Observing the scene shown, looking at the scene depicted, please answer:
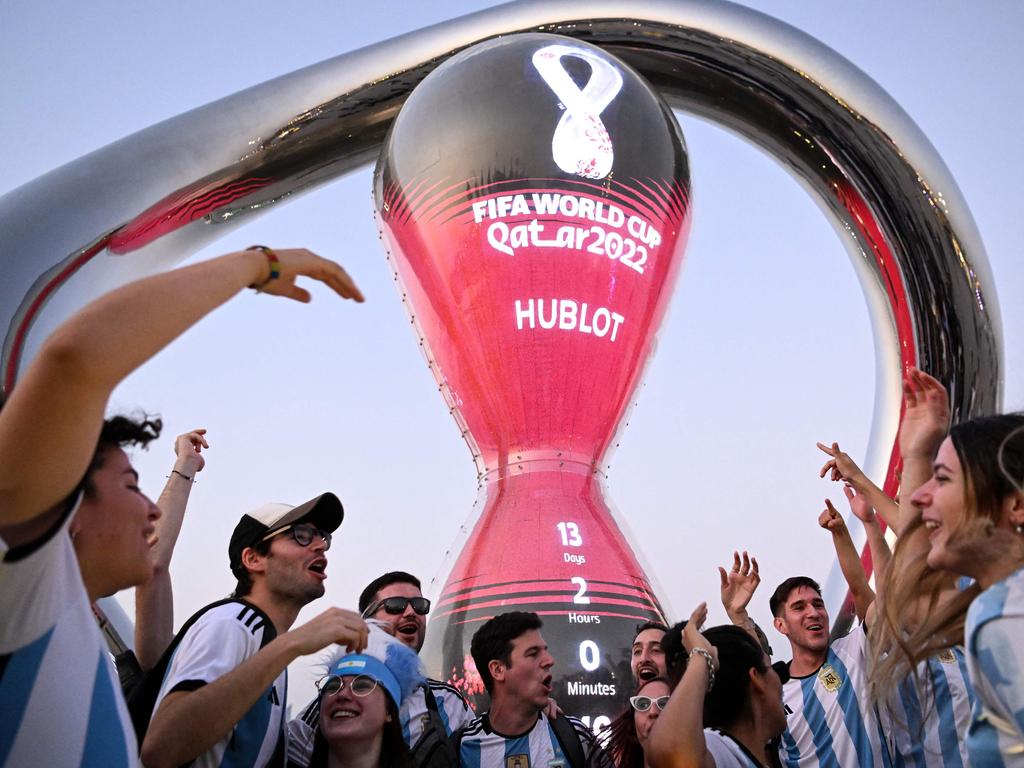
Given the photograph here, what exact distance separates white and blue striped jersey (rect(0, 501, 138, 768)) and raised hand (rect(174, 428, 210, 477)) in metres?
1.93

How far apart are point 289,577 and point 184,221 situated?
91.7 inches

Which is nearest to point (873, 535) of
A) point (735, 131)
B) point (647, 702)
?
point (647, 702)

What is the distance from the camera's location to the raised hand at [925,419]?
117 inches

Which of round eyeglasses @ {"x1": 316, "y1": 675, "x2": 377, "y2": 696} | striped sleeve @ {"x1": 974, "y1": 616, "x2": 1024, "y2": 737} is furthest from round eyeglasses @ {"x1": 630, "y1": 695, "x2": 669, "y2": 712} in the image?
striped sleeve @ {"x1": 974, "y1": 616, "x2": 1024, "y2": 737}

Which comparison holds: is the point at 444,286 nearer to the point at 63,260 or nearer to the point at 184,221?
the point at 184,221

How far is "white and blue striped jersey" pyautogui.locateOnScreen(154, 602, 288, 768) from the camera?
244 cm

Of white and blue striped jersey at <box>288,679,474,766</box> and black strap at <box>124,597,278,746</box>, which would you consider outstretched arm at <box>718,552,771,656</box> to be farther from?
black strap at <box>124,597,278,746</box>

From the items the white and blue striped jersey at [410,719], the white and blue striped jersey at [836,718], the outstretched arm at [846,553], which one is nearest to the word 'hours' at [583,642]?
the white and blue striped jersey at [410,719]

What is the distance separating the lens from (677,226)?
16.4ft

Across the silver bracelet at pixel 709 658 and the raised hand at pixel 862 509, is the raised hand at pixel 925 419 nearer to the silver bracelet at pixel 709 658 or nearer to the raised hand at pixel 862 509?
the raised hand at pixel 862 509

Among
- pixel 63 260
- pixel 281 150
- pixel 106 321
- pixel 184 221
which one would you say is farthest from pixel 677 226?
pixel 106 321

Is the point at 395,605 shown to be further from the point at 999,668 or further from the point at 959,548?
the point at 999,668

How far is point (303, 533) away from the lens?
304 cm

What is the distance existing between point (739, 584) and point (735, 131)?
3.07m
